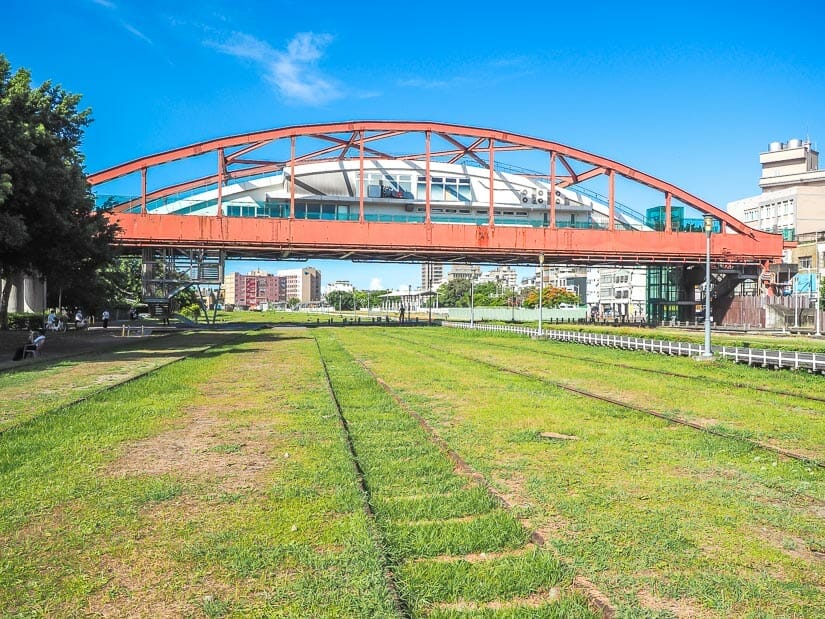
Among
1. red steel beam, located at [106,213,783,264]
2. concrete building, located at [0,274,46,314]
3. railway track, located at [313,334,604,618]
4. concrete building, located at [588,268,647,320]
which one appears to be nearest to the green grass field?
railway track, located at [313,334,604,618]

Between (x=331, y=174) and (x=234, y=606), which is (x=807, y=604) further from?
(x=331, y=174)

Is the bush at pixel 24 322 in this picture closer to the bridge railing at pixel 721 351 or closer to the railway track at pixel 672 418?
the bridge railing at pixel 721 351

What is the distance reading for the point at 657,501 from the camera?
7.31 metres

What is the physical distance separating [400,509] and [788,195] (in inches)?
4884

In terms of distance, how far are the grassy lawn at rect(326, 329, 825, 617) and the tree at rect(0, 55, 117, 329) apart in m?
18.9

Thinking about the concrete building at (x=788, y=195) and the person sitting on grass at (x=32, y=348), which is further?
the concrete building at (x=788, y=195)

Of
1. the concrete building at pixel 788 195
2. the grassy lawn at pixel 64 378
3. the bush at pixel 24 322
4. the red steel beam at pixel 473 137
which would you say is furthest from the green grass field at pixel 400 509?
the concrete building at pixel 788 195

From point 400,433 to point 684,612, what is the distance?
6.60 m

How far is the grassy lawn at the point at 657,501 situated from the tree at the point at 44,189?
1890cm

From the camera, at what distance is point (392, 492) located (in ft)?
24.4

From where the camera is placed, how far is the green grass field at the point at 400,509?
194 inches

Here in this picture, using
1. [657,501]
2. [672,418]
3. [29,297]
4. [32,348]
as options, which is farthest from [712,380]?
[29,297]

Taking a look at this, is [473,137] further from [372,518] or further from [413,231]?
[372,518]

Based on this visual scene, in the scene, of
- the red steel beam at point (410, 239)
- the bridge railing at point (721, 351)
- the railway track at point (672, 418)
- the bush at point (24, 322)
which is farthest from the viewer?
the red steel beam at point (410, 239)
